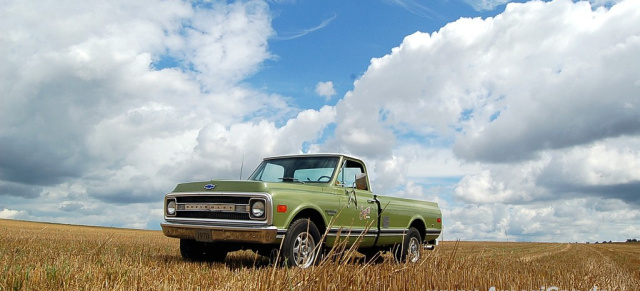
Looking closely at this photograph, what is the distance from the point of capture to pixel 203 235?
8422 mm

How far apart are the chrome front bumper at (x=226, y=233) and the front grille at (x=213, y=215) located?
0.21 metres

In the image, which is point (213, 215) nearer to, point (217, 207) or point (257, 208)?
point (217, 207)

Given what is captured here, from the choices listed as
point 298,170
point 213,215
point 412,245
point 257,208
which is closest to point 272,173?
point 298,170

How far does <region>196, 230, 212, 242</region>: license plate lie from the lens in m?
8.36

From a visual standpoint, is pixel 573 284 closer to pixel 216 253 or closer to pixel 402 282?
pixel 402 282

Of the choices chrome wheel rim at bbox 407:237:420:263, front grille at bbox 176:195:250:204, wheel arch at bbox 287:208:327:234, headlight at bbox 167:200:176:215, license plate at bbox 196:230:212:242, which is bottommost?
chrome wheel rim at bbox 407:237:420:263

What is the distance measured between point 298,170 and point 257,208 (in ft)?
6.55

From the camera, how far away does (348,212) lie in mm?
9586

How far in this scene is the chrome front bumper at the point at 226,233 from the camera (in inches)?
311

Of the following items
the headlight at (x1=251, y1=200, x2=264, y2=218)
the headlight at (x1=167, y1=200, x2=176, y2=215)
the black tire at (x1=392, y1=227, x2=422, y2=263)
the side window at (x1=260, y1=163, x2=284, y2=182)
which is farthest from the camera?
the black tire at (x1=392, y1=227, x2=422, y2=263)

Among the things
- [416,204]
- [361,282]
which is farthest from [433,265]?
[416,204]

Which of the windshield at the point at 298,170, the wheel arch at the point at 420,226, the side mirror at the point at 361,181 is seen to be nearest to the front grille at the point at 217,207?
the windshield at the point at 298,170

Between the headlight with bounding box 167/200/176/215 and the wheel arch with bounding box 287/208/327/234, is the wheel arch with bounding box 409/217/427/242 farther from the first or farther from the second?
the headlight with bounding box 167/200/176/215

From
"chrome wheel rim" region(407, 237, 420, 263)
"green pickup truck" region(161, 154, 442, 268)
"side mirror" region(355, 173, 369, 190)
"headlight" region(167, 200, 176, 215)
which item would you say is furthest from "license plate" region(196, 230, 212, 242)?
"chrome wheel rim" region(407, 237, 420, 263)
